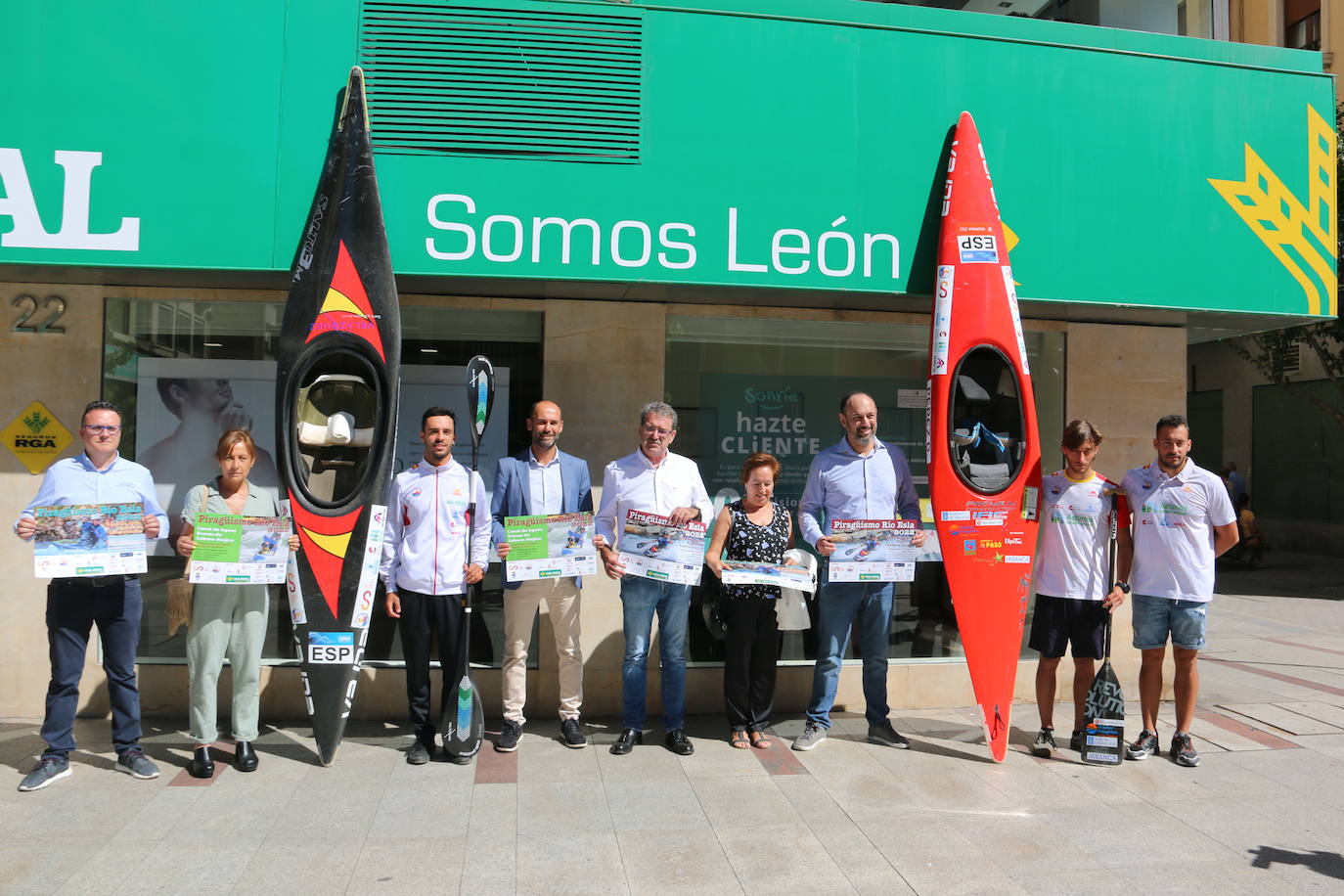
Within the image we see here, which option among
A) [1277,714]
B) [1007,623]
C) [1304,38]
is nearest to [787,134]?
[1007,623]

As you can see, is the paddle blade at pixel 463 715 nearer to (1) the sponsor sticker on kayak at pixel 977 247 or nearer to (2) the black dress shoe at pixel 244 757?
(2) the black dress shoe at pixel 244 757

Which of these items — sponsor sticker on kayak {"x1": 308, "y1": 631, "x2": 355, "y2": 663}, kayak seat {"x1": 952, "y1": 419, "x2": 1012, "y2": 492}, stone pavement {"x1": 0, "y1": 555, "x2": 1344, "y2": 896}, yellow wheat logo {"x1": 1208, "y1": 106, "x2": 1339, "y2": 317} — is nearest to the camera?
stone pavement {"x1": 0, "y1": 555, "x2": 1344, "y2": 896}

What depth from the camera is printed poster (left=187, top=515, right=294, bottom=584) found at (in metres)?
4.77

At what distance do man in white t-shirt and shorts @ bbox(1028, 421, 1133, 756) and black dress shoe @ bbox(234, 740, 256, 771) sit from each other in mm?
4295

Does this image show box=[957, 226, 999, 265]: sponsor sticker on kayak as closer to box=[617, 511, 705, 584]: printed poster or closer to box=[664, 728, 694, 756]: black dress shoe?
box=[617, 511, 705, 584]: printed poster

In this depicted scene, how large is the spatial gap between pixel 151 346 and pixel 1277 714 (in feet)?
25.6

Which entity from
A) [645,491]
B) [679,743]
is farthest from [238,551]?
[679,743]

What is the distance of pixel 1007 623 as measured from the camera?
5.55m

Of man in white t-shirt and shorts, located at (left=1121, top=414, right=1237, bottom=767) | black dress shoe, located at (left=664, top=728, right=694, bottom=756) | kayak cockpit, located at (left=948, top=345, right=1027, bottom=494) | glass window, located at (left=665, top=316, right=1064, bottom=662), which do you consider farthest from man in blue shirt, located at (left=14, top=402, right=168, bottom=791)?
man in white t-shirt and shorts, located at (left=1121, top=414, right=1237, bottom=767)

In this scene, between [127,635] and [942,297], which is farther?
[942,297]

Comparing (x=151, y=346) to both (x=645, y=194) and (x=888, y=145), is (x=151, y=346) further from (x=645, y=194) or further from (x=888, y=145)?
(x=888, y=145)

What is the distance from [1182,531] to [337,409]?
480cm

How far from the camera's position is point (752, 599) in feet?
17.4

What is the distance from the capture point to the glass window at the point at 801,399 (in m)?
6.34
